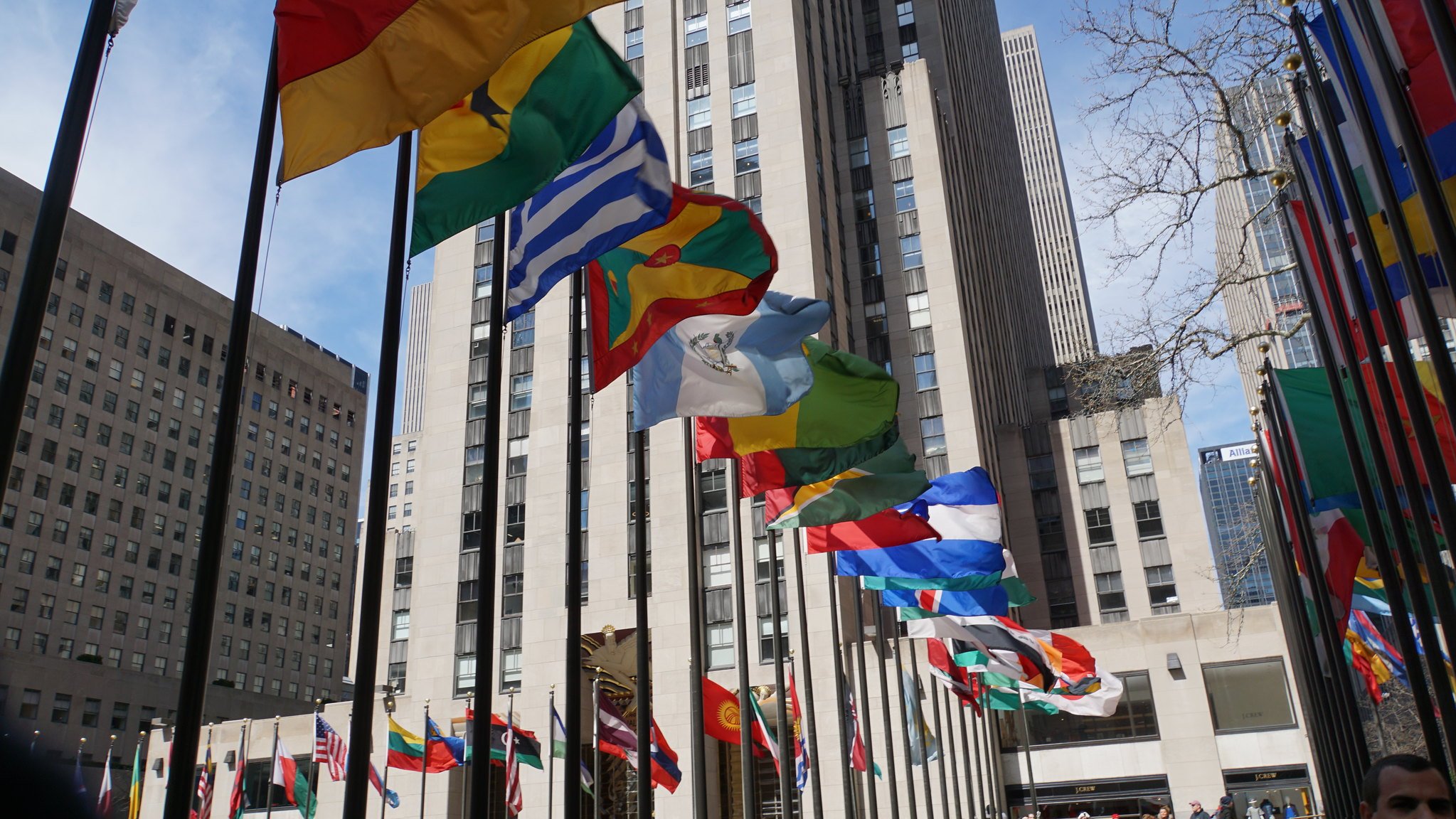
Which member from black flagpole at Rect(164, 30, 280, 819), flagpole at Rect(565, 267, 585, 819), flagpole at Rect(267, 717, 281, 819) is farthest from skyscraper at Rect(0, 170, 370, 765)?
black flagpole at Rect(164, 30, 280, 819)

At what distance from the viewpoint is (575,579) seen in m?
11.7

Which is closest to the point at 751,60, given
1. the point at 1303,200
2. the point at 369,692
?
the point at 1303,200

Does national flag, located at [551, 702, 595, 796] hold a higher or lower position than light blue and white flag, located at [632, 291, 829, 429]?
lower

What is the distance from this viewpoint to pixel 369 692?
8.40 metres

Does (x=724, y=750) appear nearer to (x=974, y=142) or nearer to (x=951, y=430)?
(x=951, y=430)

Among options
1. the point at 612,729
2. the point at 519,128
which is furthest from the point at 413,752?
the point at 519,128

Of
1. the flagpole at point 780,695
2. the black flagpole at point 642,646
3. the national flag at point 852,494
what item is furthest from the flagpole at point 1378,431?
the flagpole at point 780,695

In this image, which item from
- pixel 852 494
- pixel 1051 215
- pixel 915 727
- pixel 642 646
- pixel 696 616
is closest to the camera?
pixel 642 646

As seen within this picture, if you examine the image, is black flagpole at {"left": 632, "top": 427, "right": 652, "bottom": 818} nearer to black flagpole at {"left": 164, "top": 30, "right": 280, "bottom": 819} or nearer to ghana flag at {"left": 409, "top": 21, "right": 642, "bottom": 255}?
ghana flag at {"left": 409, "top": 21, "right": 642, "bottom": 255}

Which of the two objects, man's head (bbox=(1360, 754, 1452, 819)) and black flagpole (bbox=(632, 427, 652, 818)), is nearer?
man's head (bbox=(1360, 754, 1452, 819))

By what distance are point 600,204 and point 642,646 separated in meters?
5.75

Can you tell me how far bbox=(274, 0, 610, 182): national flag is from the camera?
27.9 feet

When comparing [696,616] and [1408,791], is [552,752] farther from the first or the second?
[1408,791]

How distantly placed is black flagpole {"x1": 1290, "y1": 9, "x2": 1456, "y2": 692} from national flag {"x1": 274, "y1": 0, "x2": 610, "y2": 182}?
7.00 metres
